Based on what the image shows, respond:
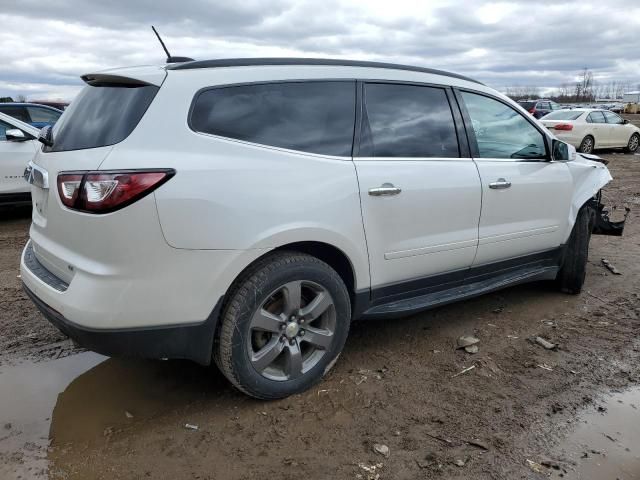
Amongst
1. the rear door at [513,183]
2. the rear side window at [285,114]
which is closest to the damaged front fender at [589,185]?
the rear door at [513,183]

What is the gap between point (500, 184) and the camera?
12.5 ft

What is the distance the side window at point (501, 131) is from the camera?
12.7 feet

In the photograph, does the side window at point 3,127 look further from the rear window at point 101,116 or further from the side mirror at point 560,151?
the side mirror at point 560,151

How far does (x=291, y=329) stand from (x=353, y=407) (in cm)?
55

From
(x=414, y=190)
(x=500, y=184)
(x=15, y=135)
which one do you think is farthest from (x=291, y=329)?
(x=15, y=135)

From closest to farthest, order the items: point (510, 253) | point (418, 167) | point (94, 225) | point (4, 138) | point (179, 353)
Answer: point (94, 225) → point (179, 353) → point (418, 167) → point (510, 253) → point (4, 138)

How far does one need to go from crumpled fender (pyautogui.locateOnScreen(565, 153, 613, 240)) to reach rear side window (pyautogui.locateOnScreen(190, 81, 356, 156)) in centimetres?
226

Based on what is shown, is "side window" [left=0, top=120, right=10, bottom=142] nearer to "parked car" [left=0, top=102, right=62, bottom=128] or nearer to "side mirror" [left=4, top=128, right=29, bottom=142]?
"side mirror" [left=4, top=128, right=29, bottom=142]

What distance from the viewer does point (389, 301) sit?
342 centimetres

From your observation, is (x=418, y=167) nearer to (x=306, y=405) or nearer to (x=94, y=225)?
(x=306, y=405)

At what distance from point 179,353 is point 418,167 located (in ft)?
5.73

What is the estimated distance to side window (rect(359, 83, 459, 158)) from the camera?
3.28m

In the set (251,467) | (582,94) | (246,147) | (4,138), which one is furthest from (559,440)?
(582,94)

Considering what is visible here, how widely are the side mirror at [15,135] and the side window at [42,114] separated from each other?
295cm
